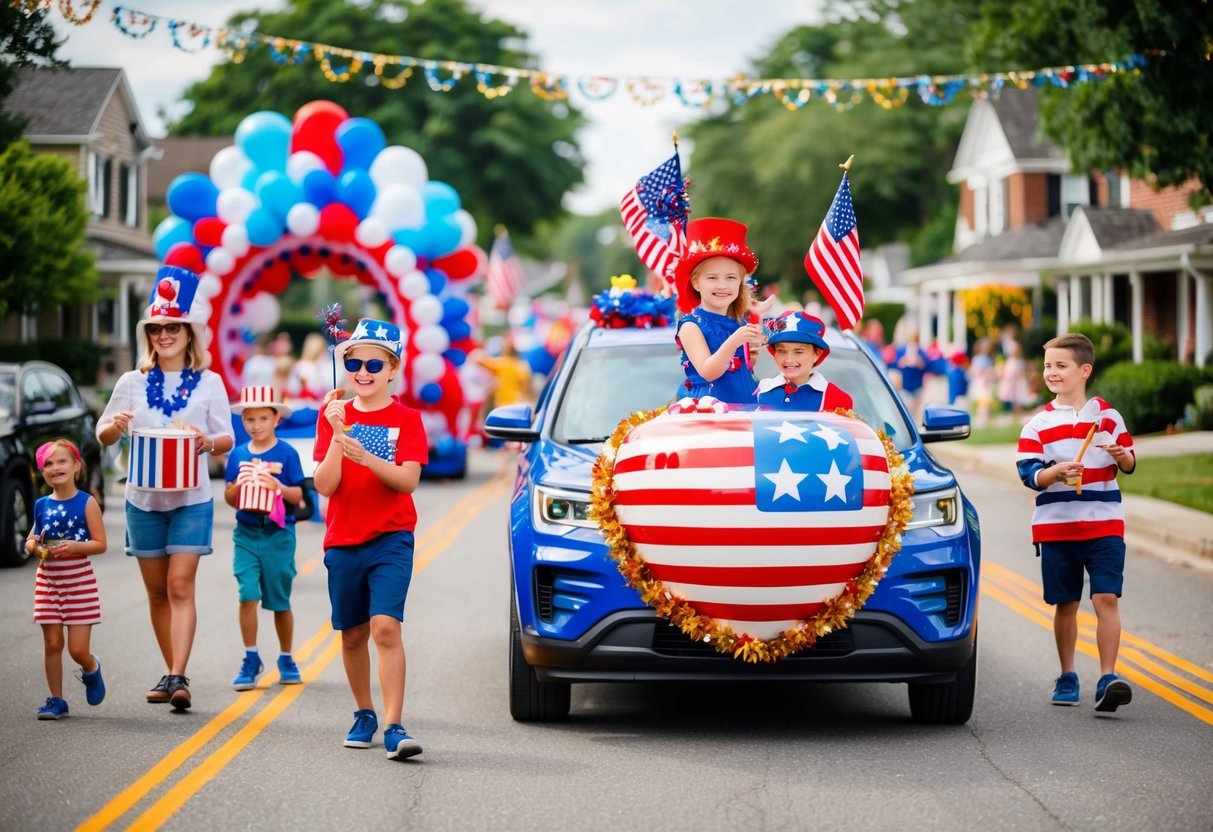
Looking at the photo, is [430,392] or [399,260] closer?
[399,260]

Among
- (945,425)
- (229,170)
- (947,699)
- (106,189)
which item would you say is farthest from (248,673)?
(106,189)

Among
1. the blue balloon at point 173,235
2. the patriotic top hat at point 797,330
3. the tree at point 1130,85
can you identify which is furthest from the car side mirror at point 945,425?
the blue balloon at point 173,235

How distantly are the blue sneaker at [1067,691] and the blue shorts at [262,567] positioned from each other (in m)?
3.86

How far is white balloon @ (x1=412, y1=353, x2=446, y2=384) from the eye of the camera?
2075 centimetres

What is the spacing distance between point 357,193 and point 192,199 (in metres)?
2.18

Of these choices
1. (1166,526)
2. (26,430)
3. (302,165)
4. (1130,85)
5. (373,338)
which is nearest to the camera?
(373,338)

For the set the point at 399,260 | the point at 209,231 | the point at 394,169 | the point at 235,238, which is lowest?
the point at 399,260

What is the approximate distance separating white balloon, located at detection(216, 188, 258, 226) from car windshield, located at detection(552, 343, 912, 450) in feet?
43.7

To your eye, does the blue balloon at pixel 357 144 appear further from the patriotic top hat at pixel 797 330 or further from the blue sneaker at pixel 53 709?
the patriotic top hat at pixel 797 330

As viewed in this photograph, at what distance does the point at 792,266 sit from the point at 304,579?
5392 centimetres

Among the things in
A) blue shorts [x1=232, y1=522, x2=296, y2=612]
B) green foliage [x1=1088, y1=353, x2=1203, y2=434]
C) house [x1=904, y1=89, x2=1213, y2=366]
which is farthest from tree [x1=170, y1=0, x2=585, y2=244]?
blue shorts [x1=232, y1=522, x2=296, y2=612]

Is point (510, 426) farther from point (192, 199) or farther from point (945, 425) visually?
point (192, 199)

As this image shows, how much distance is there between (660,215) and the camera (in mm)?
8516

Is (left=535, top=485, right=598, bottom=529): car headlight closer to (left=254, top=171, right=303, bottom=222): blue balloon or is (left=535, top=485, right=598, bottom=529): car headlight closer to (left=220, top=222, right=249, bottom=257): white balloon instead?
(left=254, top=171, right=303, bottom=222): blue balloon
